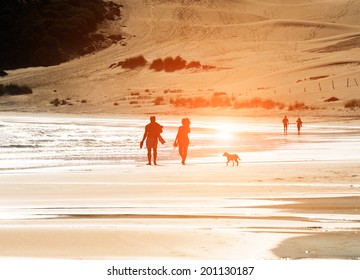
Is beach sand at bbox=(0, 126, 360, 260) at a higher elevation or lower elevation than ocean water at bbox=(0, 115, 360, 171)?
higher

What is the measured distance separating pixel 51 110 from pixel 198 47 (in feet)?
136

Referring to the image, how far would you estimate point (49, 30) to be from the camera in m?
116

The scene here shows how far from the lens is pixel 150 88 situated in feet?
267

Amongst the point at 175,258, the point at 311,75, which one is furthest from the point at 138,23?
the point at 175,258

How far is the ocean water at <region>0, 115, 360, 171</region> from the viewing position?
23.5 meters

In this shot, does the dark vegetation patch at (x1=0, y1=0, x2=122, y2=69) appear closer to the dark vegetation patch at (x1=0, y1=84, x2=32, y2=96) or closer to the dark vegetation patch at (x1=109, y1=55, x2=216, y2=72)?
the dark vegetation patch at (x1=109, y1=55, x2=216, y2=72)

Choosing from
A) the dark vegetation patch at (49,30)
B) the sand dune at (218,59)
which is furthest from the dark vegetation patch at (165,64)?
the dark vegetation patch at (49,30)

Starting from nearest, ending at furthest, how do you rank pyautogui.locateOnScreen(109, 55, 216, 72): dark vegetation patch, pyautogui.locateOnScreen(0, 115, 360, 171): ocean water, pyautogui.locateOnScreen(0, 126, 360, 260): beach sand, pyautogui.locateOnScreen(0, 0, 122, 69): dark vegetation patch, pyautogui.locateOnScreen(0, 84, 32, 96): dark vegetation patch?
pyautogui.locateOnScreen(0, 126, 360, 260): beach sand < pyautogui.locateOnScreen(0, 115, 360, 171): ocean water < pyautogui.locateOnScreen(0, 84, 32, 96): dark vegetation patch < pyautogui.locateOnScreen(109, 55, 216, 72): dark vegetation patch < pyautogui.locateOnScreen(0, 0, 122, 69): dark vegetation patch

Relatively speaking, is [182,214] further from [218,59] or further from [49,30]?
[49,30]

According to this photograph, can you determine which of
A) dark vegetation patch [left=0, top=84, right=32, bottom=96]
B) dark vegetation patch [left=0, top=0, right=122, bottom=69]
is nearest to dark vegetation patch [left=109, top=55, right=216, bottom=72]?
dark vegetation patch [left=0, top=0, right=122, bottom=69]

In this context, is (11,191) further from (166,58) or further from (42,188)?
(166,58)

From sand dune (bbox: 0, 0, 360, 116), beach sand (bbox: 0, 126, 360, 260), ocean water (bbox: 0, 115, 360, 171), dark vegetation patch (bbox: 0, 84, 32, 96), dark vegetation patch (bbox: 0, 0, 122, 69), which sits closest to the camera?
beach sand (bbox: 0, 126, 360, 260)

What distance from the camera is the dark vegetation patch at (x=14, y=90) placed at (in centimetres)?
8044

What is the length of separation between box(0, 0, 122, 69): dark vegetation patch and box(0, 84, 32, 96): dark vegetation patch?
808 inches
